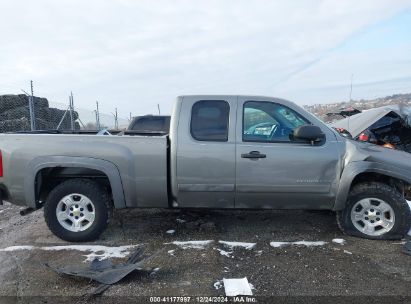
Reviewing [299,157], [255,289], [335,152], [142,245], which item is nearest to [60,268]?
[142,245]

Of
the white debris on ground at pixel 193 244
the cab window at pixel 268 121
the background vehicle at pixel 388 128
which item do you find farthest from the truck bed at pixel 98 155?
the background vehicle at pixel 388 128

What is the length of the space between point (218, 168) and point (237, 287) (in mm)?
1562

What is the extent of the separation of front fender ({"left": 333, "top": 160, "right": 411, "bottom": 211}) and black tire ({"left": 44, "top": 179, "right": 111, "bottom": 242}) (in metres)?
2.93

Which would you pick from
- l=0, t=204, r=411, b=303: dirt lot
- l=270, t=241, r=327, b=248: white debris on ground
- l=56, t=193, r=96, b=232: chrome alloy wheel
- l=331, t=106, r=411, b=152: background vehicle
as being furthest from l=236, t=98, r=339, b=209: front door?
l=331, t=106, r=411, b=152: background vehicle

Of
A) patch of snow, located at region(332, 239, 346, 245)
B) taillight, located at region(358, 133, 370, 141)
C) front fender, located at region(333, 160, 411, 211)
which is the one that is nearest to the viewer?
front fender, located at region(333, 160, 411, 211)

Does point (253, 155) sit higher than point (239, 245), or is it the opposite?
point (253, 155)

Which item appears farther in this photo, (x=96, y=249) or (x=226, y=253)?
(x=96, y=249)

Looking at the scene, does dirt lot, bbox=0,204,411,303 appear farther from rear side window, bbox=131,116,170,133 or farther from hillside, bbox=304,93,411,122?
rear side window, bbox=131,116,170,133

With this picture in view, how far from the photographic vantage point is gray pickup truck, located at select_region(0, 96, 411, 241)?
4906 mm

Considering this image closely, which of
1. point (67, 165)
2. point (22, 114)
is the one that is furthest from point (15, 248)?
point (22, 114)

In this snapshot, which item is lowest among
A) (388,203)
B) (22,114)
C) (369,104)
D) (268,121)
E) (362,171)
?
(388,203)

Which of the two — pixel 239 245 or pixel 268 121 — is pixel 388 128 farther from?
pixel 239 245

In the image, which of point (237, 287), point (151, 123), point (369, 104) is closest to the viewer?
point (237, 287)

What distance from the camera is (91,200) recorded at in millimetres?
5012
